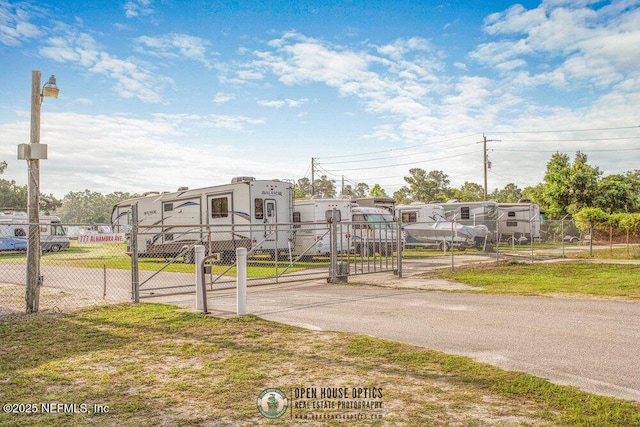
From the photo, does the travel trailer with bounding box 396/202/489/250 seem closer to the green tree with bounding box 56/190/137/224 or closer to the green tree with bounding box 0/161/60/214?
the green tree with bounding box 0/161/60/214

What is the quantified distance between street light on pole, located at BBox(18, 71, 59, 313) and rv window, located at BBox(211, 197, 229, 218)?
1041 centimetres

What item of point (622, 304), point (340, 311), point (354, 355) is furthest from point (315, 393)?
point (622, 304)

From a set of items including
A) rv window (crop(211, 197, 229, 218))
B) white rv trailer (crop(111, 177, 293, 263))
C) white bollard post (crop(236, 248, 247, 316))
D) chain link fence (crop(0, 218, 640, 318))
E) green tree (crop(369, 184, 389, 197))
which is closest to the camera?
white bollard post (crop(236, 248, 247, 316))

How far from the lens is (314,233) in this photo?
68.2 ft

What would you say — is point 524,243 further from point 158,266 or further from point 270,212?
point 158,266

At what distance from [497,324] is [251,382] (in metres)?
4.37

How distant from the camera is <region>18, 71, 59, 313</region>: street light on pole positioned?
9.41m

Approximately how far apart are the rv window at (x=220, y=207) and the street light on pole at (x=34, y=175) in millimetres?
10410

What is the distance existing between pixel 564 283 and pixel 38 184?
41.6ft

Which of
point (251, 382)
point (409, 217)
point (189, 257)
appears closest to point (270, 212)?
point (189, 257)

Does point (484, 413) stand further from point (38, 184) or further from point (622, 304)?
point (38, 184)

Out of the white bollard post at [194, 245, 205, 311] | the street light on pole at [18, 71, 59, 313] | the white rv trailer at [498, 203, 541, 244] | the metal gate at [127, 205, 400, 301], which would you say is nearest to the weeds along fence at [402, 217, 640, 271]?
the white rv trailer at [498, 203, 541, 244]

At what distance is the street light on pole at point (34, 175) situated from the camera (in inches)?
371

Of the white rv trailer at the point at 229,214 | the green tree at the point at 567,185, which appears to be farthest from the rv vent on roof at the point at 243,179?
the green tree at the point at 567,185
